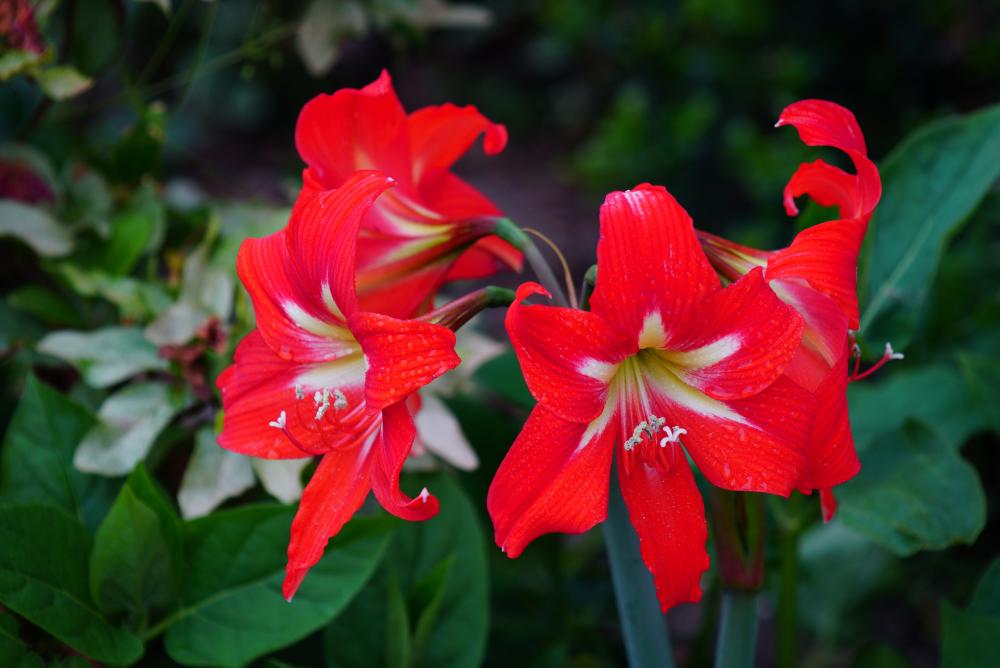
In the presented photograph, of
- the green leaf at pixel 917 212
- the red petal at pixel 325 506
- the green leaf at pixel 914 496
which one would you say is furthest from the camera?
the green leaf at pixel 917 212

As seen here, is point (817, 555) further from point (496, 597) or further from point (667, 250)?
point (667, 250)

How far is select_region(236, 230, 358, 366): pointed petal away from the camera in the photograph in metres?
0.98

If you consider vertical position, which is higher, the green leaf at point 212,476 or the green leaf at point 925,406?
the green leaf at point 212,476

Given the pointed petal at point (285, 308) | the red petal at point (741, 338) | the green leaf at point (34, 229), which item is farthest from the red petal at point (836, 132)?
the green leaf at point (34, 229)

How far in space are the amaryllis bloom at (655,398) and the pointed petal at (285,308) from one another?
0.25 meters

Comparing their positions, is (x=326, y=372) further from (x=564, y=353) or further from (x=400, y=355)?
(x=564, y=353)

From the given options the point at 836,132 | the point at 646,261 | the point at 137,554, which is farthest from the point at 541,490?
the point at 137,554

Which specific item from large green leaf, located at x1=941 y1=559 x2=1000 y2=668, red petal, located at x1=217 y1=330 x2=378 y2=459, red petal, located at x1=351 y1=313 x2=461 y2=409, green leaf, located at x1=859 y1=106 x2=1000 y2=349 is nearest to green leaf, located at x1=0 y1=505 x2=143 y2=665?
red petal, located at x1=217 y1=330 x2=378 y2=459

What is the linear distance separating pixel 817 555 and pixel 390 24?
1.39 metres

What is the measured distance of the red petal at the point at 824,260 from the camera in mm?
865

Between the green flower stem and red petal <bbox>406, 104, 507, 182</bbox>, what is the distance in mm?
131

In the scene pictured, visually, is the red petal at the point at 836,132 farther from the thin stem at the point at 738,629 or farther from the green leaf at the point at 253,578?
the green leaf at the point at 253,578

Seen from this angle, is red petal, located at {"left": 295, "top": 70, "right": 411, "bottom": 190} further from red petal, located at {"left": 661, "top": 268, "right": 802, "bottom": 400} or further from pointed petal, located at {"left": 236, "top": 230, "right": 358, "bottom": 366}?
red petal, located at {"left": 661, "top": 268, "right": 802, "bottom": 400}

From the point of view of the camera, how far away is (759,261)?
0.97 metres
